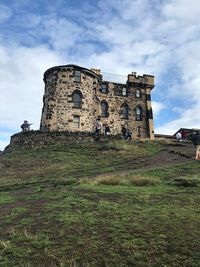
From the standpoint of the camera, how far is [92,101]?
44.7 m

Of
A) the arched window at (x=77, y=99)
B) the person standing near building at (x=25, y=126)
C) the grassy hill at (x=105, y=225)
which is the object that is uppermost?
the arched window at (x=77, y=99)

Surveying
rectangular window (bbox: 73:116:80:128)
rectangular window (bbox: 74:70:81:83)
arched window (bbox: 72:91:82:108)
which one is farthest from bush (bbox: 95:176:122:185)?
rectangular window (bbox: 74:70:81:83)

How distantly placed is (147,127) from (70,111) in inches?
448

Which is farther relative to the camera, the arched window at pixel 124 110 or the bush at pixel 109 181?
the arched window at pixel 124 110

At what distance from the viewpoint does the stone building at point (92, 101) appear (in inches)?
1660

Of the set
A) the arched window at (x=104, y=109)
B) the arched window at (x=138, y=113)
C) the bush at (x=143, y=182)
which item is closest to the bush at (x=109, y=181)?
the bush at (x=143, y=182)

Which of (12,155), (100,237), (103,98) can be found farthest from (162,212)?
(103,98)

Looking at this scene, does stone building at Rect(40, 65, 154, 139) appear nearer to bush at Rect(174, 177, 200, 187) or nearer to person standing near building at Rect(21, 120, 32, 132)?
person standing near building at Rect(21, 120, 32, 132)

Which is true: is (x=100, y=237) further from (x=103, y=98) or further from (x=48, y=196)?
(x=103, y=98)

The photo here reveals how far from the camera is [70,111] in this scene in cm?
4219

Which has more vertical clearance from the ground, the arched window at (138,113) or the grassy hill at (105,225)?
the arched window at (138,113)

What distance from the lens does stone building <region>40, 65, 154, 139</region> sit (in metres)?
42.2

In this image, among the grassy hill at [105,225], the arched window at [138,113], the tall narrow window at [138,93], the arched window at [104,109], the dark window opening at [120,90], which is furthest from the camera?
the tall narrow window at [138,93]

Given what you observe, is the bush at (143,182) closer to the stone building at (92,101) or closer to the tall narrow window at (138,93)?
the stone building at (92,101)
